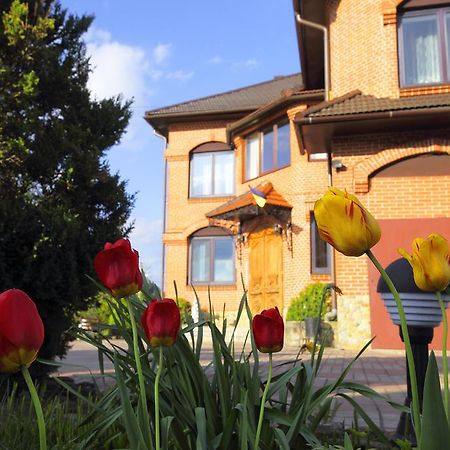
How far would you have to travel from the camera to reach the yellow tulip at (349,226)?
1.10m

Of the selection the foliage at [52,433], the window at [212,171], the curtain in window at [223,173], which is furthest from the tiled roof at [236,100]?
the foliage at [52,433]

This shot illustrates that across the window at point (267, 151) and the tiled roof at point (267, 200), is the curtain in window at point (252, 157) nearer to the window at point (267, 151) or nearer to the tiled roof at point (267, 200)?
the window at point (267, 151)

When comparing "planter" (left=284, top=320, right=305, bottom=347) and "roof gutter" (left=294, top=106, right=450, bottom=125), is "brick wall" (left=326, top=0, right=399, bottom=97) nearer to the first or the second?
"roof gutter" (left=294, top=106, right=450, bottom=125)

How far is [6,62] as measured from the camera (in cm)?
512

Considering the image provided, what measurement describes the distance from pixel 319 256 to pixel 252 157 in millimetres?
4406

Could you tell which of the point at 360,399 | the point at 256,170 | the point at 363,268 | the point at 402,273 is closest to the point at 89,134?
the point at 360,399

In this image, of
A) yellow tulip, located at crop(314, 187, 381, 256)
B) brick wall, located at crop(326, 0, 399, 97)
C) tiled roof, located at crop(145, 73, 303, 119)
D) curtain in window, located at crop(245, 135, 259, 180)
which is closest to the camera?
yellow tulip, located at crop(314, 187, 381, 256)

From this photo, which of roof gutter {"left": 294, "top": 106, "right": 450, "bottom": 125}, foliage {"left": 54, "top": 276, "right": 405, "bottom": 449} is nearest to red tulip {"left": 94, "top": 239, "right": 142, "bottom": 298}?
foliage {"left": 54, "top": 276, "right": 405, "bottom": 449}

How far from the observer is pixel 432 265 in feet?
3.80

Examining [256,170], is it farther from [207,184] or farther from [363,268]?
[363,268]

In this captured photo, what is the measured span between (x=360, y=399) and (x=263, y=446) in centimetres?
309

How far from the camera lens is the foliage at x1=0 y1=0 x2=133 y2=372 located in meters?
4.30

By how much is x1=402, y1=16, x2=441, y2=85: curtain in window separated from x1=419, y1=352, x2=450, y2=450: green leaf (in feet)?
33.3

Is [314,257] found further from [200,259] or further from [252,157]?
[200,259]
